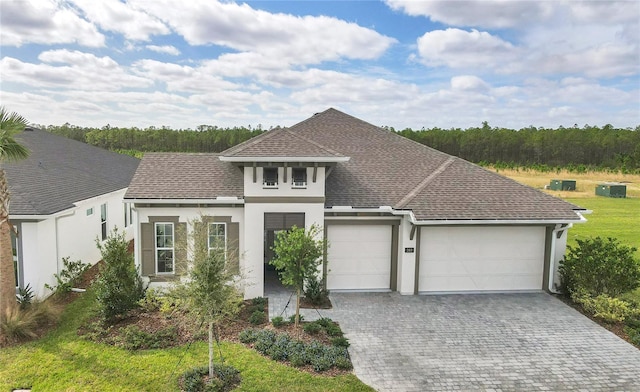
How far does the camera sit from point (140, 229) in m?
13.0

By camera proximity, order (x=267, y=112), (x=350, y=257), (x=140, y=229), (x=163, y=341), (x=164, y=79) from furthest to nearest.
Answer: (x=267, y=112), (x=164, y=79), (x=350, y=257), (x=140, y=229), (x=163, y=341)

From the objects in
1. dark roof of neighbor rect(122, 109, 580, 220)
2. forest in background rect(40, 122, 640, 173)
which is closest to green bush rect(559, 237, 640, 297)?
dark roof of neighbor rect(122, 109, 580, 220)

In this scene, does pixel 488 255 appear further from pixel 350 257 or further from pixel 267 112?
pixel 267 112

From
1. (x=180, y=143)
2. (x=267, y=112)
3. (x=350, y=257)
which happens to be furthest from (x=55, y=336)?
(x=180, y=143)

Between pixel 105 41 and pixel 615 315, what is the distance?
22.8 meters

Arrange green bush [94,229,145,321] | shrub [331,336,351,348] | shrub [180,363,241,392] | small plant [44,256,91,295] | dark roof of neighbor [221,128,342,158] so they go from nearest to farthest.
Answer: shrub [180,363,241,392]
shrub [331,336,351,348]
green bush [94,229,145,321]
dark roof of neighbor [221,128,342,158]
small plant [44,256,91,295]

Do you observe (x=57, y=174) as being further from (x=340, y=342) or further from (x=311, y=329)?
(x=340, y=342)

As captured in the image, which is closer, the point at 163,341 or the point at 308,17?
the point at 163,341

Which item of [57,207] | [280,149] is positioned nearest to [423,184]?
[280,149]

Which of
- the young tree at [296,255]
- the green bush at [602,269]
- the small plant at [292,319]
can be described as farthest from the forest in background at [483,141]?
the young tree at [296,255]

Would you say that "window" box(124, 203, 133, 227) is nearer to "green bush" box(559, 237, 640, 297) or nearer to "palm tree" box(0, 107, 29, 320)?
"palm tree" box(0, 107, 29, 320)

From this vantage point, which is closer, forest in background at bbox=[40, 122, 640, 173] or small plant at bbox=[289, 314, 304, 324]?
small plant at bbox=[289, 314, 304, 324]

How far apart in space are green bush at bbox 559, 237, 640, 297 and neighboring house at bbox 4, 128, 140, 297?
16.5 meters

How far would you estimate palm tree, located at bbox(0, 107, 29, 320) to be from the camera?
33.2 feet
